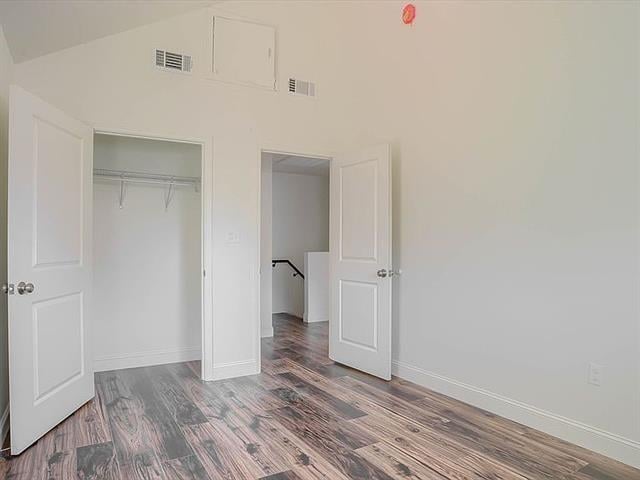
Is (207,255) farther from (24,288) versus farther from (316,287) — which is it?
(316,287)

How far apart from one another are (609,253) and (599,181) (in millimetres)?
416

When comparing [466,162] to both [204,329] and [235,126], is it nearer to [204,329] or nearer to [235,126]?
[235,126]

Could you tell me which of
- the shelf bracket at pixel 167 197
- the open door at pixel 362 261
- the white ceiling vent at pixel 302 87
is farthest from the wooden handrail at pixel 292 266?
the white ceiling vent at pixel 302 87

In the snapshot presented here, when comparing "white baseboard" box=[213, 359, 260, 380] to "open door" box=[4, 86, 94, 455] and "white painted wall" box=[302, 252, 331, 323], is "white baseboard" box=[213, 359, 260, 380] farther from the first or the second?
"white painted wall" box=[302, 252, 331, 323]

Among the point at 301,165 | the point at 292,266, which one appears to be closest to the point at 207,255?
the point at 301,165

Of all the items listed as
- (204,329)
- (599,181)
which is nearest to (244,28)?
(204,329)

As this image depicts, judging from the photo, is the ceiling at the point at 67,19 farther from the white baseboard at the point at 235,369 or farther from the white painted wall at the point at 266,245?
the white baseboard at the point at 235,369

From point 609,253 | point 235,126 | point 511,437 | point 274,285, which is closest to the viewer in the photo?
point 609,253

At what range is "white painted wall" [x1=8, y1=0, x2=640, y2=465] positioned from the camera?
7.68 feet

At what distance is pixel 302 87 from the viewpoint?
13.4ft

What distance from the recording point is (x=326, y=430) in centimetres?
262

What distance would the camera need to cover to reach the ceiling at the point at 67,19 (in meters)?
2.39

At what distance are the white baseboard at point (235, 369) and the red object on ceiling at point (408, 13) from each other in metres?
3.35

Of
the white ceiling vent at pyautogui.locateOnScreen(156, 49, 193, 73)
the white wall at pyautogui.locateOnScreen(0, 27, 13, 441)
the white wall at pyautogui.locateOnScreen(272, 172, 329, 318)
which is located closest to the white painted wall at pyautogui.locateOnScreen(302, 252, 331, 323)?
the white wall at pyautogui.locateOnScreen(272, 172, 329, 318)
